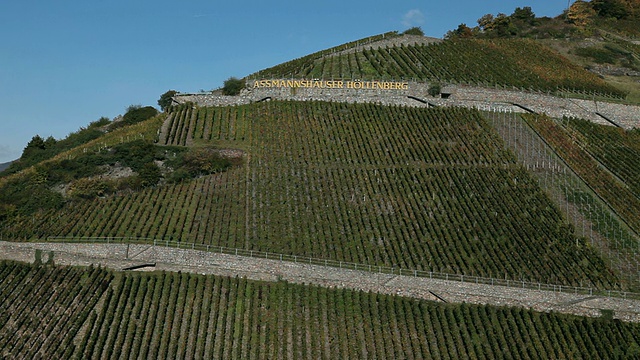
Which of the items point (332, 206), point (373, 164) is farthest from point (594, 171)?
point (332, 206)

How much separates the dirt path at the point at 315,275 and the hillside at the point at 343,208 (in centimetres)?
78

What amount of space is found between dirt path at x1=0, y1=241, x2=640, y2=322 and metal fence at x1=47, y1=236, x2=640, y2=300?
28cm

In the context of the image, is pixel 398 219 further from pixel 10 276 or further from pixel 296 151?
pixel 10 276

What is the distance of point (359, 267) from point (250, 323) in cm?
799

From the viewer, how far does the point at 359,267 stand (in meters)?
46.6

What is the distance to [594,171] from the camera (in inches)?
2461

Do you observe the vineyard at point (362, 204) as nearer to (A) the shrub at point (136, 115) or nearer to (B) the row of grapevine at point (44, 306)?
(B) the row of grapevine at point (44, 306)

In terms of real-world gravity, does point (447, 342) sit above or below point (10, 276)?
below

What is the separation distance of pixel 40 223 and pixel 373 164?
81.5 feet

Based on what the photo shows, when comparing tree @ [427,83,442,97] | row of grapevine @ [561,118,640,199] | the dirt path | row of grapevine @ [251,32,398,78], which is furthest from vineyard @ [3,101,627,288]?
row of grapevine @ [251,32,398,78]

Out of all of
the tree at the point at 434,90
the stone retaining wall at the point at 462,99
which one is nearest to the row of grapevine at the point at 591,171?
the stone retaining wall at the point at 462,99

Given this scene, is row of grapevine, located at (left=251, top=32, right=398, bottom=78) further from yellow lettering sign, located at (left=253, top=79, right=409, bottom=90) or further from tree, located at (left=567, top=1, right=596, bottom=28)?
tree, located at (left=567, top=1, right=596, bottom=28)

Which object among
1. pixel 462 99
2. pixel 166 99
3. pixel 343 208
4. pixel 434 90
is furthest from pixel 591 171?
pixel 166 99

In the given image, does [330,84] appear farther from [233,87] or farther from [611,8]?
[611,8]
